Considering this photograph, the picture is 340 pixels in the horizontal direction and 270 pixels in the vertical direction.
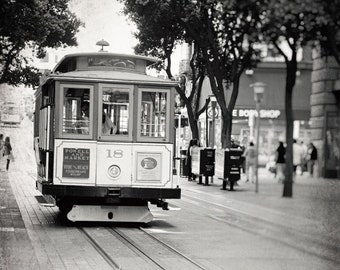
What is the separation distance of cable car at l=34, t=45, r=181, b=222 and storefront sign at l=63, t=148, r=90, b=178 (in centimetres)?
1

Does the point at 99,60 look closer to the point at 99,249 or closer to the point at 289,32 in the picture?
the point at 99,249

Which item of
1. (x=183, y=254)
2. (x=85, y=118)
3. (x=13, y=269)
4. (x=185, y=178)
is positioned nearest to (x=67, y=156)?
(x=85, y=118)

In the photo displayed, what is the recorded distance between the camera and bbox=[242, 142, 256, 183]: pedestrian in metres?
1.37

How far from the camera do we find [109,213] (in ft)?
25.5

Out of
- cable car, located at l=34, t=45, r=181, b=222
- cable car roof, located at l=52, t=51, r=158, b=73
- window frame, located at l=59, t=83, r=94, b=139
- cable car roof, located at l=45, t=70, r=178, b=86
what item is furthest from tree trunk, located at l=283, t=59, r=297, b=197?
window frame, located at l=59, t=83, r=94, b=139

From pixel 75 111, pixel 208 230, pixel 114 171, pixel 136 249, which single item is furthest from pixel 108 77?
pixel 136 249

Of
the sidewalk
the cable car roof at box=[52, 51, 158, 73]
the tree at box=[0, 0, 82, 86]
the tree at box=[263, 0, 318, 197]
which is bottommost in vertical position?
the sidewalk

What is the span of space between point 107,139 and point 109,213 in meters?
0.84

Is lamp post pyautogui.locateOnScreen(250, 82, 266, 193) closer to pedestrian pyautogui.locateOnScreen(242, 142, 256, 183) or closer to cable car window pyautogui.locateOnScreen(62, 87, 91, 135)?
pedestrian pyautogui.locateOnScreen(242, 142, 256, 183)

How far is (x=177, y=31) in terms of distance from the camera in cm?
342

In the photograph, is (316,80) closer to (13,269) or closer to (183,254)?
(13,269)

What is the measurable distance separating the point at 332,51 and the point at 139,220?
21.8 ft

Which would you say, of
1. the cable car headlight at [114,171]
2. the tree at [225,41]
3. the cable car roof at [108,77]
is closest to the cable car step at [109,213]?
the cable car headlight at [114,171]

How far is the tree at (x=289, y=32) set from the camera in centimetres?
125
